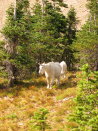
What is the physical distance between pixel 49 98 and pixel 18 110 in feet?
9.60

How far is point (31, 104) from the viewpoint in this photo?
14.4 m

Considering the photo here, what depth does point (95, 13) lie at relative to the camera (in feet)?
98.8

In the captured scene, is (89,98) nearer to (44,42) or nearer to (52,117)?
(52,117)

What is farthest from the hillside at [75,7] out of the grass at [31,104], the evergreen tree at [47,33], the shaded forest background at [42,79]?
the grass at [31,104]

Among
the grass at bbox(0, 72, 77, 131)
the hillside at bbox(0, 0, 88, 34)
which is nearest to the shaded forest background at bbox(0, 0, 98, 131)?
the grass at bbox(0, 72, 77, 131)

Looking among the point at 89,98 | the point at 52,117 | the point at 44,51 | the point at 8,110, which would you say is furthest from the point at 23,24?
the point at 89,98

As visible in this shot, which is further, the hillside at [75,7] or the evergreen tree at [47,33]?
the hillside at [75,7]

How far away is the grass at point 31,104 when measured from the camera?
36.0 feet

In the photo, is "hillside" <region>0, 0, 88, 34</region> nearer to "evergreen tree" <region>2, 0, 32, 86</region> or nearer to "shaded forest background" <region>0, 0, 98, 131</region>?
"shaded forest background" <region>0, 0, 98, 131</region>

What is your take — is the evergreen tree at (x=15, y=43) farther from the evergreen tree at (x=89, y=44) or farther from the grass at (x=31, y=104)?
the evergreen tree at (x=89, y=44)

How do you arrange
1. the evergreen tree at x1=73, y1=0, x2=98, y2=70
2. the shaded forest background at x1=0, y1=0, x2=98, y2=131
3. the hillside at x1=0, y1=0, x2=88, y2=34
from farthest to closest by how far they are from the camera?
the hillside at x1=0, y1=0, x2=88, y2=34, the evergreen tree at x1=73, y1=0, x2=98, y2=70, the shaded forest background at x1=0, y1=0, x2=98, y2=131

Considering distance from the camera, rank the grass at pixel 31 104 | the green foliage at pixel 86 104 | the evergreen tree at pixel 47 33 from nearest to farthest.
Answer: the green foliage at pixel 86 104 < the grass at pixel 31 104 < the evergreen tree at pixel 47 33

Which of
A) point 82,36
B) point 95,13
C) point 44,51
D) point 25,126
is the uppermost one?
point 95,13

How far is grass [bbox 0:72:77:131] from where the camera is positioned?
11.0m
